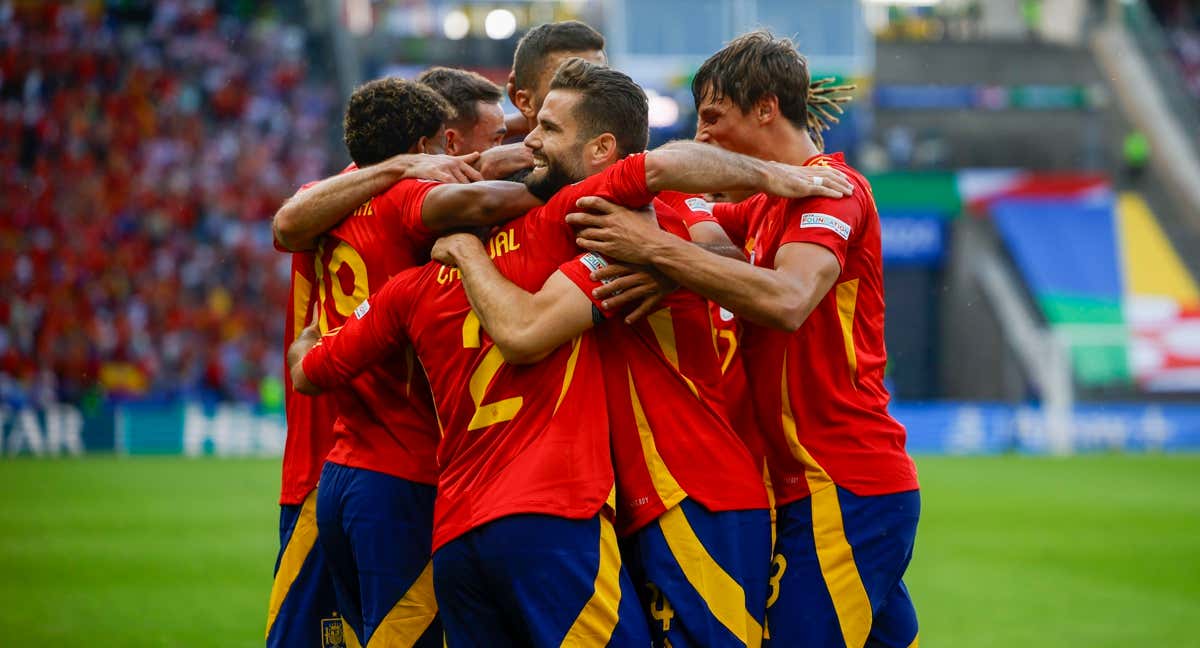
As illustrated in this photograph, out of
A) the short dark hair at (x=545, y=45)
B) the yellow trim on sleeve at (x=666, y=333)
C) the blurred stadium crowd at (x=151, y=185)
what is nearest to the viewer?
the yellow trim on sleeve at (x=666, y=333)

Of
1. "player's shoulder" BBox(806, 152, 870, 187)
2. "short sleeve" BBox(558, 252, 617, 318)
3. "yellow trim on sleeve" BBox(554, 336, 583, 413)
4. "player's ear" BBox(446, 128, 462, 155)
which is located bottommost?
"yellow trim on sleeve" BBox(554, 336, 583, 413)

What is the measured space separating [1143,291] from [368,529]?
97.1 feet

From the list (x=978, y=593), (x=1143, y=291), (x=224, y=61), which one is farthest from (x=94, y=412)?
(x=1143, y=291)

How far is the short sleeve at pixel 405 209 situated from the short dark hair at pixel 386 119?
25 centimetres

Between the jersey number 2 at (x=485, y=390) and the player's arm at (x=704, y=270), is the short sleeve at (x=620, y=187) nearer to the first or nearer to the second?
the player's arm at (x=704, y=270)

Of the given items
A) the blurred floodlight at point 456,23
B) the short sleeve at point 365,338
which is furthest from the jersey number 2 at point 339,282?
the blurred floodlight at point 456,23

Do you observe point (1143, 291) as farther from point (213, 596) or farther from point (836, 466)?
point (836, 466)

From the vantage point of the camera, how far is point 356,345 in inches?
161

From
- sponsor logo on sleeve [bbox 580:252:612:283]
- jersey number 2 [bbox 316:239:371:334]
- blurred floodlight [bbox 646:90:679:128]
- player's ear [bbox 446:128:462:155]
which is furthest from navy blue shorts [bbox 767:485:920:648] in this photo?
blurred floodlight [bbox 646:90:679:128]

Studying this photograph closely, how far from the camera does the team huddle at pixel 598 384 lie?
3635 mm

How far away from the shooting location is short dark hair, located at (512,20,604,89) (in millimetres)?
5438

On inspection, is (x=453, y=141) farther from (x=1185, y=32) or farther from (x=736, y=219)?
(x=1185, y=32)

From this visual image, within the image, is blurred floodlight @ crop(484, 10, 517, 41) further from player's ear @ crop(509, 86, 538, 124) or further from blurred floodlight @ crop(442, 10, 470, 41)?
player's ear @ crop(509, 86, 538, 124)

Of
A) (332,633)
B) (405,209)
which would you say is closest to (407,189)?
(405,209)
